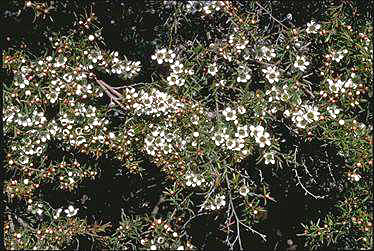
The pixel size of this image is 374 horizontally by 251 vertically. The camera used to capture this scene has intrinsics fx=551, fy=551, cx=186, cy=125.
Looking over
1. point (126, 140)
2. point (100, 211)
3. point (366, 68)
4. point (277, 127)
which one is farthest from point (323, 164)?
point (100, 211)

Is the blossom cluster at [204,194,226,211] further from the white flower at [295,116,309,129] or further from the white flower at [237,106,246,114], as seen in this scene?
the white flower at [295,116,309,129]

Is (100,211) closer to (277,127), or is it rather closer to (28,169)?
(28,169)

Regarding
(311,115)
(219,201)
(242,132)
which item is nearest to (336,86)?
(311,115)

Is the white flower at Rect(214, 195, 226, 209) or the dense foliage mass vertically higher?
the dense foliage mass

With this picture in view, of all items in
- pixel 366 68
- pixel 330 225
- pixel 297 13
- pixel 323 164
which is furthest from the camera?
pixel 297 13

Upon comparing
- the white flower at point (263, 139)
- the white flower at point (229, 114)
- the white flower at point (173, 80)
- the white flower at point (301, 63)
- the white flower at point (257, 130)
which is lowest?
the white flower at point (263, 139)

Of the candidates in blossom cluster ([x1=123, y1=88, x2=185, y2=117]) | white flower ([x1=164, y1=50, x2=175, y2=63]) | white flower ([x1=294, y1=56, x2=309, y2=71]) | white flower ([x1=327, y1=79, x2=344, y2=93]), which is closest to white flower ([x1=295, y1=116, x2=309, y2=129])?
white flower ([x1=327, y1=79, x2=344, y2=93])

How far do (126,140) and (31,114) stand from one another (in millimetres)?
648

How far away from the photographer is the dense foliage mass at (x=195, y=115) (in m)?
3.57

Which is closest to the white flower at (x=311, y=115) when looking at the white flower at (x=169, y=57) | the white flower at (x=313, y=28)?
the white flower at (x=313, y=28)

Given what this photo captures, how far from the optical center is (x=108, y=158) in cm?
427

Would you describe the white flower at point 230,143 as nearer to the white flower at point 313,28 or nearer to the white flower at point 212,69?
the white flower at point 212,69

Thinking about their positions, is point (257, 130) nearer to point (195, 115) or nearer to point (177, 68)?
point (195, 115)

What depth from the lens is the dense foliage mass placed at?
357 centimetres
